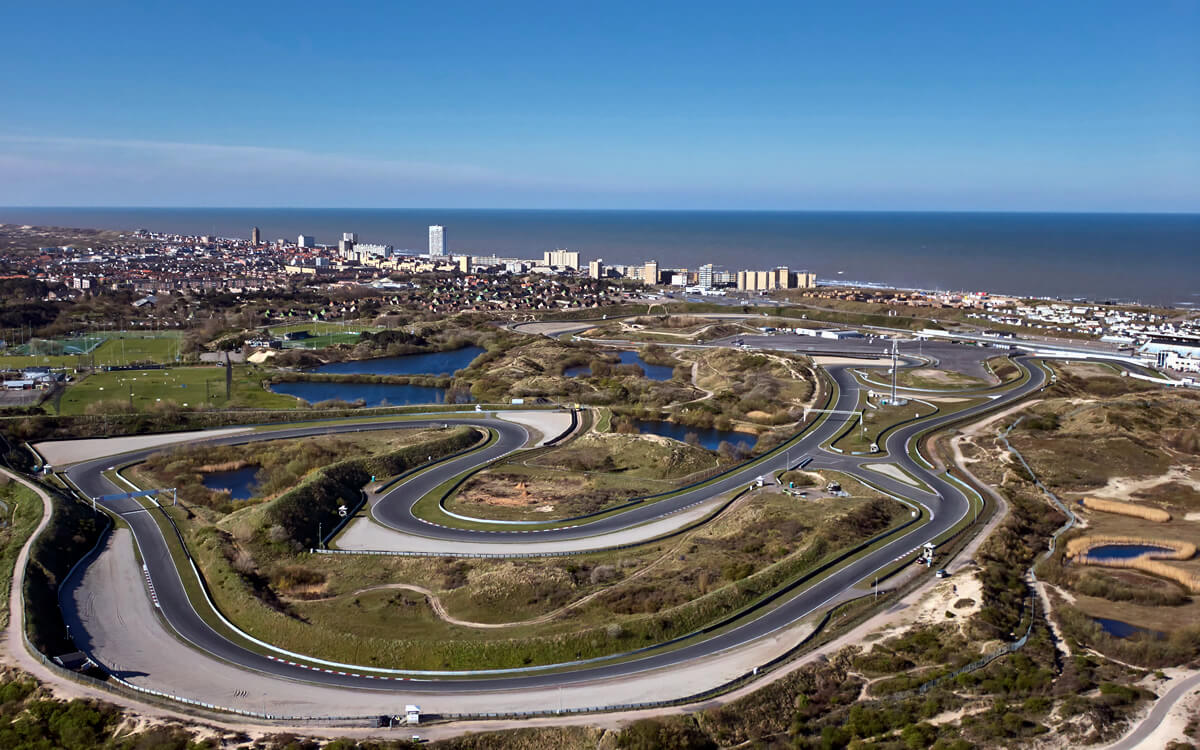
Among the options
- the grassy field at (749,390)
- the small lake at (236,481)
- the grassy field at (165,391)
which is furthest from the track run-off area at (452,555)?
the grassy field at (165,391)

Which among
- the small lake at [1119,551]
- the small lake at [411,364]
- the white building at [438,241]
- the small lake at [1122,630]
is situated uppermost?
the white building at [438,241]

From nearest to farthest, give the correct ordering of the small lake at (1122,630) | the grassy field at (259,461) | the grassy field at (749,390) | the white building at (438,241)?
the small lake at (1122,630) < the grassy field at (259,461) < the grassy field at (749,390) < the white building at (438,241)

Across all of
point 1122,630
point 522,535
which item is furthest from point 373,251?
point 1122,630

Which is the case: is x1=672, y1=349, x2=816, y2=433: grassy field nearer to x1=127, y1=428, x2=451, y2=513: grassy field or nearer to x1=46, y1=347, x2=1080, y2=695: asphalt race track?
x1=46, y1=347, x2=1080, y2=695: asphalt race track

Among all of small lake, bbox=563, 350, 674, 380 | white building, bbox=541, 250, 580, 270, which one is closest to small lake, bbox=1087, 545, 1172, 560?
small lake, bbox=563, 350, 674, 380

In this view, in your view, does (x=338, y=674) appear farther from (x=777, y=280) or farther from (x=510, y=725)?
(x=777, y=280)

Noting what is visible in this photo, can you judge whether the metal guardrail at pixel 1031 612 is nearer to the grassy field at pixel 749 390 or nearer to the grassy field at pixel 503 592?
the grassy field at pixel 503 592
